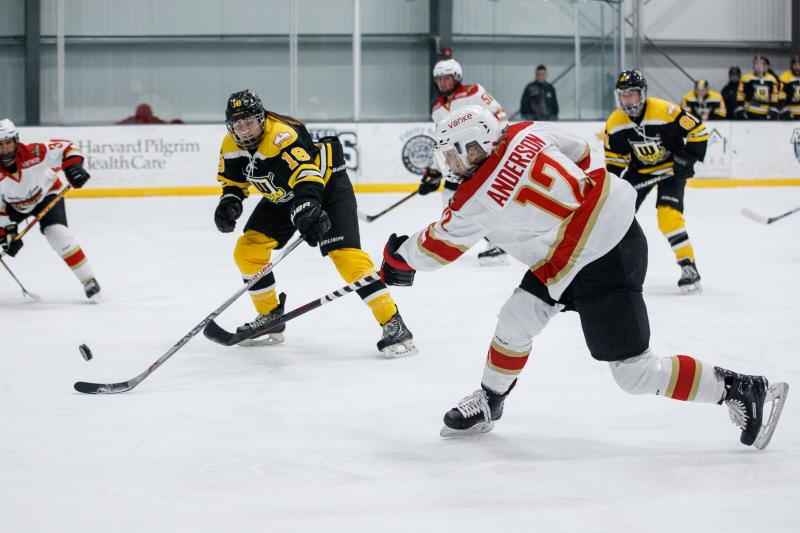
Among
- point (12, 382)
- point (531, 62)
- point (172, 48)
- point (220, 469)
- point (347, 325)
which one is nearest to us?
point (220, 469)

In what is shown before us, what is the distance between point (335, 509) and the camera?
2.21m

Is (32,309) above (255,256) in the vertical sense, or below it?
below

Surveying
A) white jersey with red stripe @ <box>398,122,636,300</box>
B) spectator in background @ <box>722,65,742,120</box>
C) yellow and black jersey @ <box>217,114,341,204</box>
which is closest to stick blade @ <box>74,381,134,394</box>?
yellow and black jersey @ <box>217,114,341,204</box>

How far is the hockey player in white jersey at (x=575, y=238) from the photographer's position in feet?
7.97

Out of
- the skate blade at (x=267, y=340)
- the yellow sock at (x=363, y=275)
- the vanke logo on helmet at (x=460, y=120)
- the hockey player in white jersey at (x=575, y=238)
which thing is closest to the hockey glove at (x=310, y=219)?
the yellow sock at (x=363, y=275)

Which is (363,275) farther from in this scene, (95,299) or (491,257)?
(491,257)

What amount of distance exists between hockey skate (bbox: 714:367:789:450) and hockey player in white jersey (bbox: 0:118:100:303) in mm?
3411

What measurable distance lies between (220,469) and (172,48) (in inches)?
355

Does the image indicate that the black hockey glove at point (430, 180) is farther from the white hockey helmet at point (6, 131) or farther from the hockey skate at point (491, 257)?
the white hockey helmet at point (6, 131)

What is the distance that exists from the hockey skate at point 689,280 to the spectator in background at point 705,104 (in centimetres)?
681

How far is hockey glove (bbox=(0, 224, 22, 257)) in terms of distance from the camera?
506 centimetres

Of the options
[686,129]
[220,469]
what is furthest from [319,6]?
[220,469]

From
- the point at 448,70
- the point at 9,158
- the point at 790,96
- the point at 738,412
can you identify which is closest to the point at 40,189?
the point at 9,158

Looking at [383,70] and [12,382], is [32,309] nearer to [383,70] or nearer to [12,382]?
[12,382]
